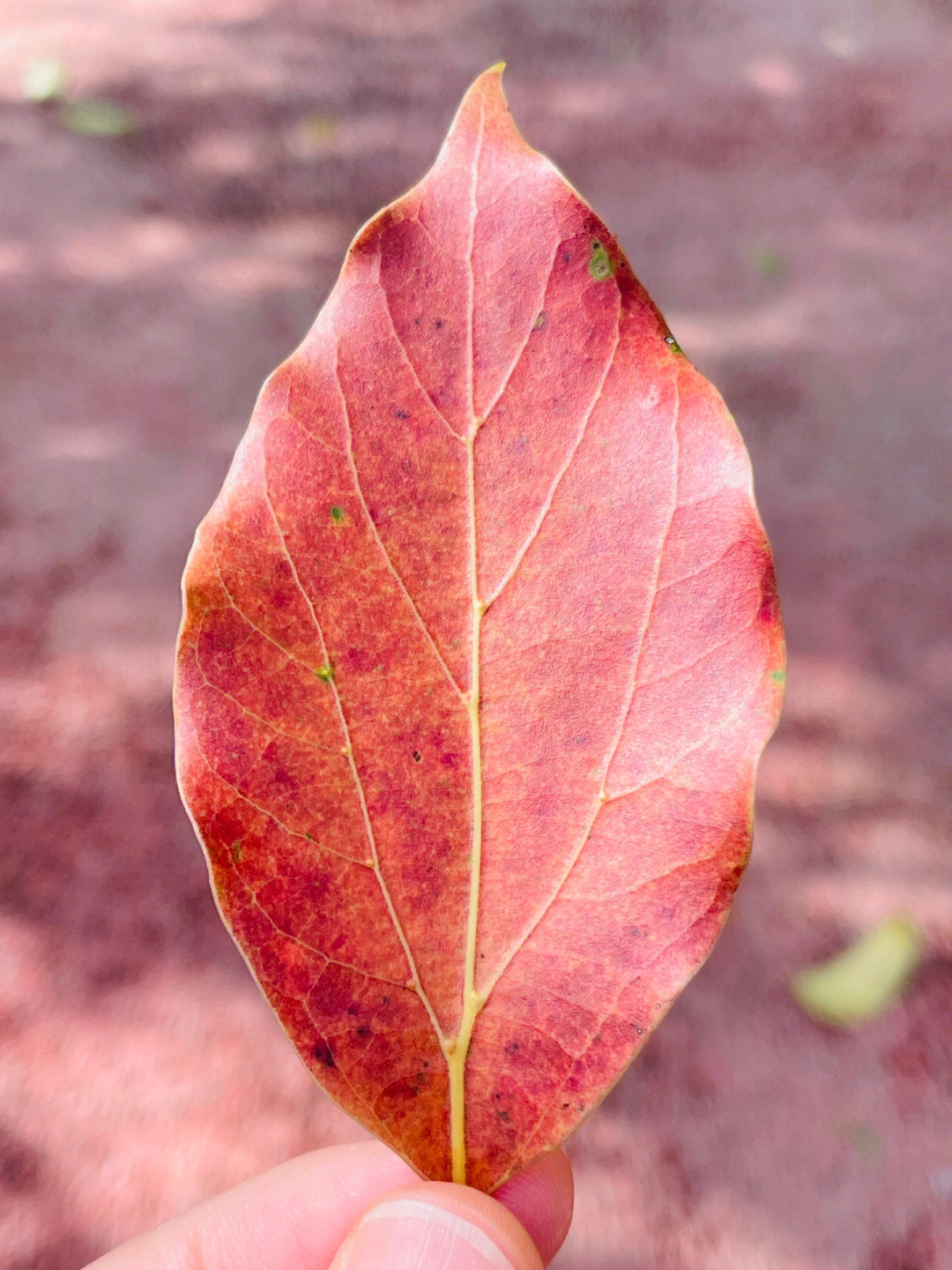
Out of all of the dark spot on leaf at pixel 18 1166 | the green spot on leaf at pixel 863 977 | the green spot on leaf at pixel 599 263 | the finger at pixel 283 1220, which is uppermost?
the green spot on leaf at pixel 599 263

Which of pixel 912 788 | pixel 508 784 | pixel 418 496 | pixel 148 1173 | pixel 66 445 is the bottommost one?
pixel 148 1173

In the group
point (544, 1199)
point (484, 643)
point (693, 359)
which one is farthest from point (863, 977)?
point (484, 643)

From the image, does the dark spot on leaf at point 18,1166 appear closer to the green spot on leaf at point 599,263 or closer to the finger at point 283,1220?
the finger at point 283,1220

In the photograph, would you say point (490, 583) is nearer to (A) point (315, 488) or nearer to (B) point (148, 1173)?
(A) point (315, 488)

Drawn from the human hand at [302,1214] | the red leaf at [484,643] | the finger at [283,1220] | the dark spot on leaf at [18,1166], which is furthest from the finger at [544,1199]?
the dark spot on leaf at [18,1166]

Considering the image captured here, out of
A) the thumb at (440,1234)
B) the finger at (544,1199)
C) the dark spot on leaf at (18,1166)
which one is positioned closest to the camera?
the thumb at (440,1234)

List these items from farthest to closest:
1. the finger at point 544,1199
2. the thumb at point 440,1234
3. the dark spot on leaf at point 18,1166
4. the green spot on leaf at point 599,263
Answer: the dark spot on leaf at point 18,1166 → the finger at point 544,1199 → the thumb at point 440,1234 → the green spot on leaf at point 599,263

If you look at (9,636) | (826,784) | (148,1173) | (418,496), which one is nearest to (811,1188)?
(826,784)
